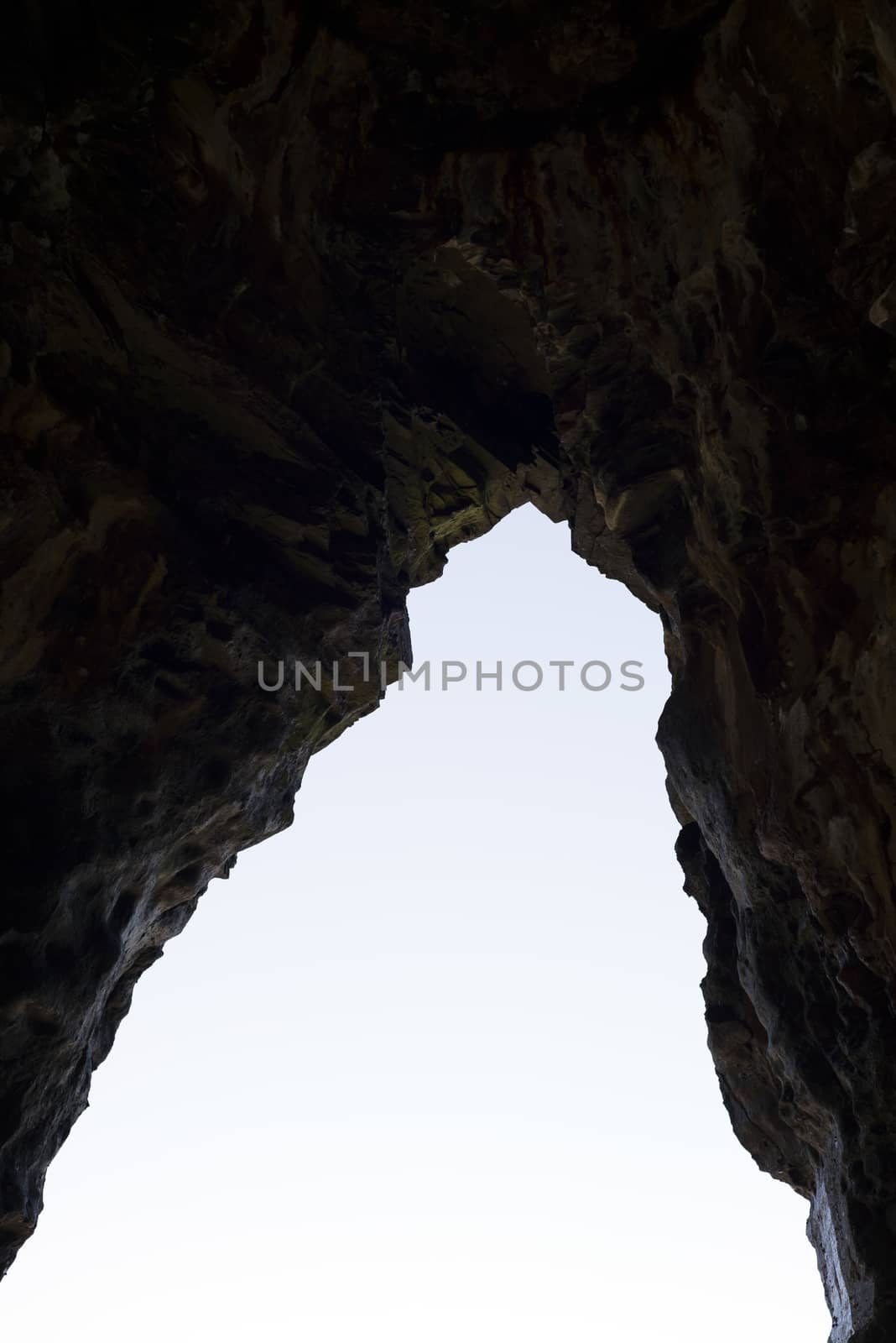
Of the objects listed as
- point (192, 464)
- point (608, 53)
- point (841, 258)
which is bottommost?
point (841, 258)

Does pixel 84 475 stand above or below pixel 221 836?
above

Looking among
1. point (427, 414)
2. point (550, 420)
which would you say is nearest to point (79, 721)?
point (427, 414)

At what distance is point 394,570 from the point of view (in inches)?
458

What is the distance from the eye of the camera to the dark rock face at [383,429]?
6934 millimetres

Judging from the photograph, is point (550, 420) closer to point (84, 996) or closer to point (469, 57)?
point (469, 57)

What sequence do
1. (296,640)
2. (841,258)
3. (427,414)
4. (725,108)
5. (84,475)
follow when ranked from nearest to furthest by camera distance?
1. (841,258)
2. (725,108)
3. (84,475)
4. (296,640)
5. (427,414)

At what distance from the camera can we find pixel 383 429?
10.6 metres

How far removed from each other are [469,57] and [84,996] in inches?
328

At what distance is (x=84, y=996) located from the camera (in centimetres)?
844

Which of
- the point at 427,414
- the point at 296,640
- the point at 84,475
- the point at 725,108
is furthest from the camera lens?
the point at 427,414

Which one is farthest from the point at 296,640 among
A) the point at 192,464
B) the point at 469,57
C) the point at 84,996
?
the point at 469,57

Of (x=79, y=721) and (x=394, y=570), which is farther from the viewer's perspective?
(x=394, y=570)

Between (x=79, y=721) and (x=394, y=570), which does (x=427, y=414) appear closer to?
(x=394, y=570)

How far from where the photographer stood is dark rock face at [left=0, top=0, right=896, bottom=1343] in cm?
693
